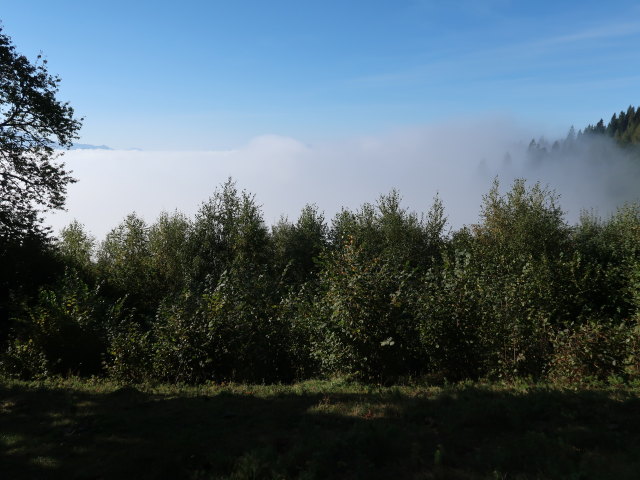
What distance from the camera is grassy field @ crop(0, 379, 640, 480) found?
512 cm

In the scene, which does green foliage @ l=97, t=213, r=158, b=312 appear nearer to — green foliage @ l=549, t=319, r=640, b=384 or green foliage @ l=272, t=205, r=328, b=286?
green foliage @ l=272, t=205, r=328, b=286

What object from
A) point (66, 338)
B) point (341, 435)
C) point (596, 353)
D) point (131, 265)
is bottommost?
point (341, 435)

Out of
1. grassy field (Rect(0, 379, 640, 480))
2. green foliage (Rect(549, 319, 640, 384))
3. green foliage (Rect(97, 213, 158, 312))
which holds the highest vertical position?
green foliage (Rect(97, 213, 158, 312))

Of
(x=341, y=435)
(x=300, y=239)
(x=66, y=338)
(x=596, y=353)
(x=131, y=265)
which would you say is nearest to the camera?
(x=341, y=435)

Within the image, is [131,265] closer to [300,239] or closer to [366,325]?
[300,239]

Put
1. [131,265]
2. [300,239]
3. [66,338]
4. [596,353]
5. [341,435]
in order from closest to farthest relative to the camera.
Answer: [341,435], [596,353], [66,338], [131,265], [300,239]

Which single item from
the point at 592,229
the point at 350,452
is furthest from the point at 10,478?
the point at 592,229

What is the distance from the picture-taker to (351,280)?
9.22 m

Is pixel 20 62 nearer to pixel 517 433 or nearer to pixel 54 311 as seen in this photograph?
pixel 54 311

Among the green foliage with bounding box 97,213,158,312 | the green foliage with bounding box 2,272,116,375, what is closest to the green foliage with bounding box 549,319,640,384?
the green foliage with bounding box 2,272,116,375

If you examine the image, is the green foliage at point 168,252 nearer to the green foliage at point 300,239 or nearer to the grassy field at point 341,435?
the green foliage at point 300,239

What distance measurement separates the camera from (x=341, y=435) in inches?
233

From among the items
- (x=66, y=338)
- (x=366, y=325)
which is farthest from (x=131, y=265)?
(x=366, y=325)

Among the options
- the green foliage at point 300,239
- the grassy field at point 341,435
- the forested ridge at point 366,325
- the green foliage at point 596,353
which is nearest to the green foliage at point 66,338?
the forested ridge at point 366,325
